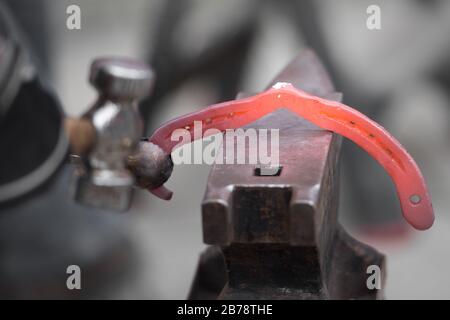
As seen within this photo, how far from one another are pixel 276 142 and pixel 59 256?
1.05 m

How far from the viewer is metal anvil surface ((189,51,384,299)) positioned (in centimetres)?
100

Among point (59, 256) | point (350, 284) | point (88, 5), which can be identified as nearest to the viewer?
point (350, 284)

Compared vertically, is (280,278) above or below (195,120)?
below

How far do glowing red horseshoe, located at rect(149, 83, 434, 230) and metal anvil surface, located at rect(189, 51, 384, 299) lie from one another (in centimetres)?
4

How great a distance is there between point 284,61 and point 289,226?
1.71 meters

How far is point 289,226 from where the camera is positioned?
1.01m

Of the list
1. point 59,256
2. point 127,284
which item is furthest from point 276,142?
point 127,284

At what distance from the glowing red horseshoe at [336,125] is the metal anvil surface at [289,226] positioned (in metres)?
0.04

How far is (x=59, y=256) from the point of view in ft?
6.71
